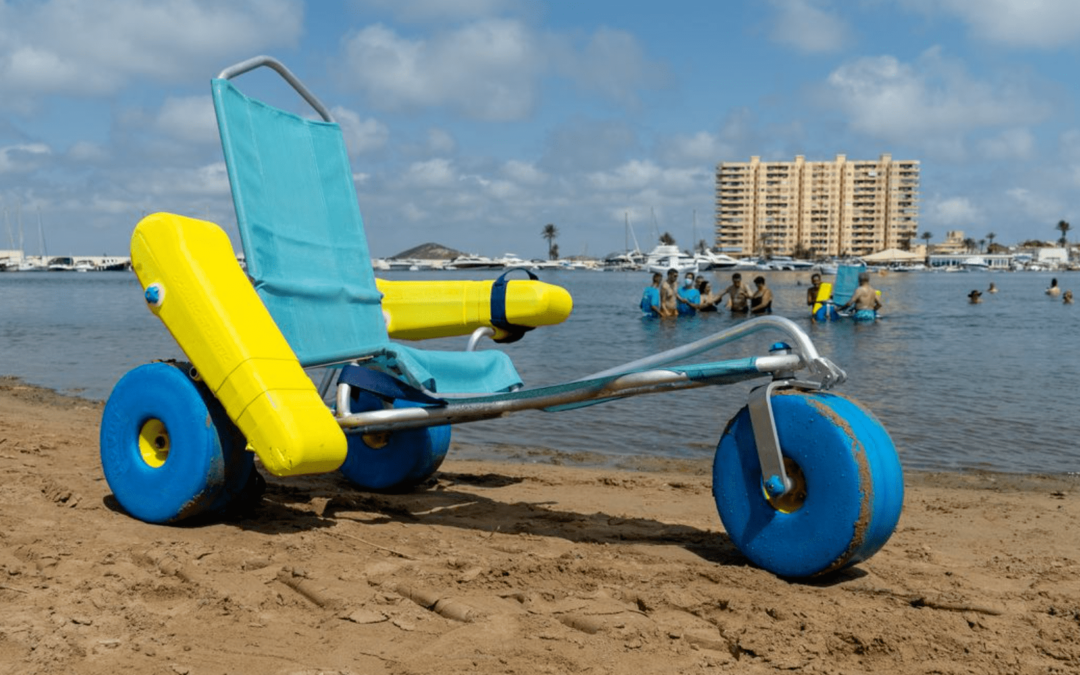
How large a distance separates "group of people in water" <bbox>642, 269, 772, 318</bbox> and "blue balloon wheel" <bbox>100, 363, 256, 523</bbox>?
2212 centimetres

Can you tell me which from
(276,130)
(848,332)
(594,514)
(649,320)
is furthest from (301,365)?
(649,320)

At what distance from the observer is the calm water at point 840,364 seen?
8484 mm

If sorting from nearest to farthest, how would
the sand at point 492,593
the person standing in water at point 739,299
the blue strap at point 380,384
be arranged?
the sand at point 492,593 → the blue strap at point 380,384 → the person standing in water at point 739,299

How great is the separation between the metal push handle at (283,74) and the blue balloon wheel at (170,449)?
5.22 feet

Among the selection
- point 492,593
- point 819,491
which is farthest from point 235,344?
point 819,491

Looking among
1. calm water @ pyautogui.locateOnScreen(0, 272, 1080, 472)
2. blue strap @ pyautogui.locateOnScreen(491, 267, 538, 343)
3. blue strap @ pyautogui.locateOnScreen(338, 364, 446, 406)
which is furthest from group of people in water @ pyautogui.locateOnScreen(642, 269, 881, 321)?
blue strap @ pyautogui.locateOnScreen(338, 364, 446, 406)

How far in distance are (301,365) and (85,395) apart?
837 centimetres

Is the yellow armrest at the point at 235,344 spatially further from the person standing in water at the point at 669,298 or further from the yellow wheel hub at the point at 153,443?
the person standing in water at the point at 669,298

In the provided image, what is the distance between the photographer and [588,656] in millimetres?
2969

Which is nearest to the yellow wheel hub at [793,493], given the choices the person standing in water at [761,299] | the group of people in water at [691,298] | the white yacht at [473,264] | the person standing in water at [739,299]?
the group of people in water at [691,298]

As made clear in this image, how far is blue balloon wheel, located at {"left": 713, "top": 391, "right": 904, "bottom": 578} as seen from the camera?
3539 millimetres

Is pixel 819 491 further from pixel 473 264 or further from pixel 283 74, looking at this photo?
pixel 473 264

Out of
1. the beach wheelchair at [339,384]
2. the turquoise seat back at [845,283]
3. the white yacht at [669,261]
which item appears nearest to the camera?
the beach wheelchair at [339,384]

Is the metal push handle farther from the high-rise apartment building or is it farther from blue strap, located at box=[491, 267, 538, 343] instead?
the high-rise apartment building
